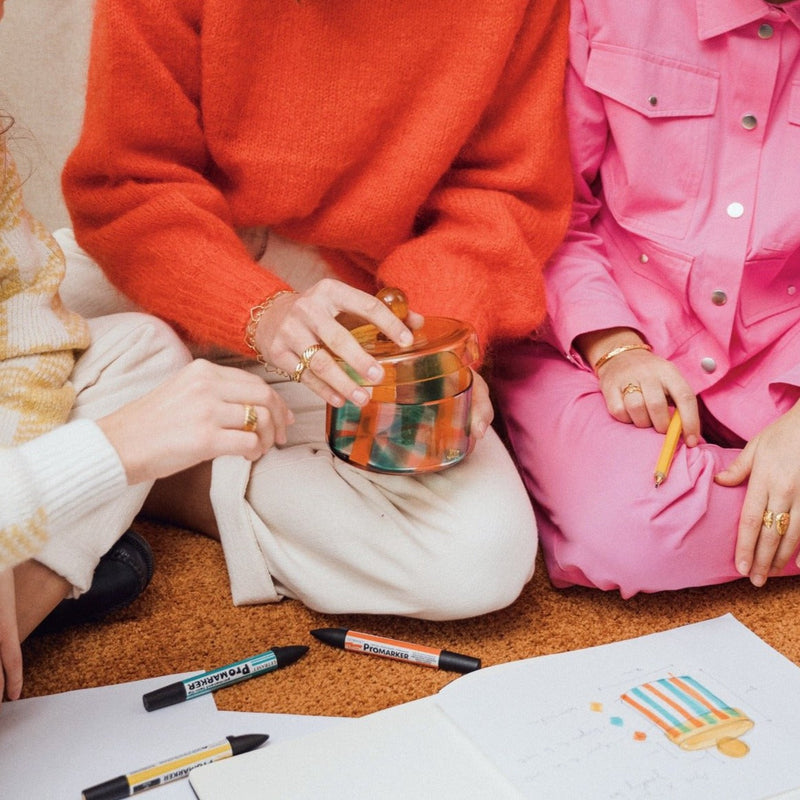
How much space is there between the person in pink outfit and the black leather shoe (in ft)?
1.33

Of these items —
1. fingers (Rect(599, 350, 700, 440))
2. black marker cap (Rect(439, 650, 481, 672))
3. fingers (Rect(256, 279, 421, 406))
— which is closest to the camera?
fingers (Rect(256, 279, 421, 406))

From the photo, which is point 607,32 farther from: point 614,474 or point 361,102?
point 614,474

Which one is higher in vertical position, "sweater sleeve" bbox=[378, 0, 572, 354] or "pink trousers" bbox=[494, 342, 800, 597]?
"sweater sleeve" bbox=[378, 0, 572, 354]

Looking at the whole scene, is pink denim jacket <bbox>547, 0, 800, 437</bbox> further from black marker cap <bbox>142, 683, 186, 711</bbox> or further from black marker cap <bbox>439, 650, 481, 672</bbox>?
black marker cap <bbox>142, 683, 186, 711</bbox>

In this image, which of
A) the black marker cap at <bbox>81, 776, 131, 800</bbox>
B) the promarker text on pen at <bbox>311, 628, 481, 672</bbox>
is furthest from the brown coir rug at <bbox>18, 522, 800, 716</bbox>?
the black marker cap at <bbox>81, 776, 131, 800</bbox>

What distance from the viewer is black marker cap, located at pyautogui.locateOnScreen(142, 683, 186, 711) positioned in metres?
0.80

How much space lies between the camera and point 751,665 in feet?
2.76

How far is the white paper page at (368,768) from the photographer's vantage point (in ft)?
2.27

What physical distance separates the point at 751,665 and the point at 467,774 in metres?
0.28

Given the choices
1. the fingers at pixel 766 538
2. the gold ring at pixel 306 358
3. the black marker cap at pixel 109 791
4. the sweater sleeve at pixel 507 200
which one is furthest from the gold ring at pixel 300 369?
the fingers at pixel 766 538

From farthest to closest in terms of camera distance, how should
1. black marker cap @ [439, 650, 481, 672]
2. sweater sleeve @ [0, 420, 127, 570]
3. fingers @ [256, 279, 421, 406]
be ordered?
black marker cap @ [439, 650, 481, 672], fingers @ [256, 279, 421, 406], sweater sleeve @ [0, 420, 127, 570]

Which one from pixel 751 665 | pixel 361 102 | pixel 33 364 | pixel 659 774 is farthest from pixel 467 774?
pixel 361 102

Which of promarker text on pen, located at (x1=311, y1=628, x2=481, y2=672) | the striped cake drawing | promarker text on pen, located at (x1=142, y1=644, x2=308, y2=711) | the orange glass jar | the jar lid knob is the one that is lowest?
promarker text on pen, located at (x1=311, y1=628, x2=481, y2=672)

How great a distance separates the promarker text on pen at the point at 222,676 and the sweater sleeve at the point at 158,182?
0.27m
